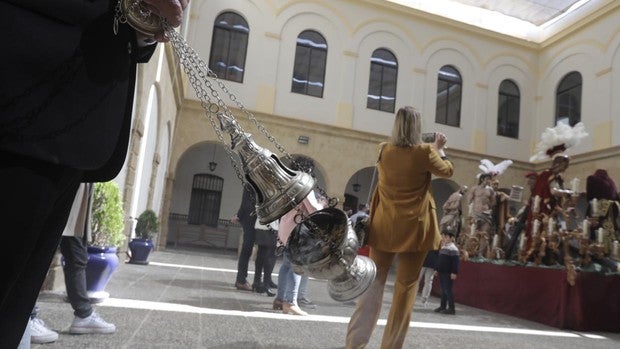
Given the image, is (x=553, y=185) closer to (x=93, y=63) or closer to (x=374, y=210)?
(x=374, y=210)

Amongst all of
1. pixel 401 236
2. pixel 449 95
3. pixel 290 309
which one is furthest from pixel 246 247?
pixel 449 95

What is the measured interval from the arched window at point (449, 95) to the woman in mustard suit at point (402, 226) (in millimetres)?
13773

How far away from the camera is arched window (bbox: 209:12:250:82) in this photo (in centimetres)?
Result: 1424

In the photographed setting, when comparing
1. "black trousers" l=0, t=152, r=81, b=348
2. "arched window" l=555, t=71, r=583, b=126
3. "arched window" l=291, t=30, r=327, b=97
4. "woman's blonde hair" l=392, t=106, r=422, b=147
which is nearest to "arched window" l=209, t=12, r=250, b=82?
"arched window" l=291, t=30, r=327, b=97

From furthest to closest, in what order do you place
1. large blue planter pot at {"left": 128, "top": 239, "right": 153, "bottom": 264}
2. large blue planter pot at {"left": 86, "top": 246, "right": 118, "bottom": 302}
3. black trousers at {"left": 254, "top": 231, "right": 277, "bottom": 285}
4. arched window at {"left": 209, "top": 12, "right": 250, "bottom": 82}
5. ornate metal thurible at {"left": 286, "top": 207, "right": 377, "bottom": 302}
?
arched window at {"left": 209, "top": 12, "right": 250, "bottom": 82}, large blue planter pot at {"left": 128, "top": 239, "right": 153, "bottom": 264}, black trousers at {"left": 254, "top": 231, "right": 277, "bottom": 285}, large blue planter pot at {"left": 86, "top": 246, "right": 118, "bottom": 302}, ornate metal thurible at {"left": 286, "top": 207, "right": 377, "bottom": 302}

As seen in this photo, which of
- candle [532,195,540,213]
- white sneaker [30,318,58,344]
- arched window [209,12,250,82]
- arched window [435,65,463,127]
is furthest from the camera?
arched window [435,65,463,127]

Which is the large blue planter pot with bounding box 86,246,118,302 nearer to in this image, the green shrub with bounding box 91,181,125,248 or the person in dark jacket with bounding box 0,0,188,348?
the green shrub with bounding box 91,181,125,248

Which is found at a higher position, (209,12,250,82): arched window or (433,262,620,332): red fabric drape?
(209,12,250,82): arched window

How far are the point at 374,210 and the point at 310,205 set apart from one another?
69cm

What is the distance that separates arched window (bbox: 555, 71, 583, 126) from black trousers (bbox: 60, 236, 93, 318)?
52.2ft

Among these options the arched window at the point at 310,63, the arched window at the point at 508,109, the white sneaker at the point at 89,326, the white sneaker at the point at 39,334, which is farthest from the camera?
the arched window at the point at 508,109

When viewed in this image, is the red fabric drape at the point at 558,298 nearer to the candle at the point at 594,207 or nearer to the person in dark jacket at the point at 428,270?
the candle at the point at 594,207

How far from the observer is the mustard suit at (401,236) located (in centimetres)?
277

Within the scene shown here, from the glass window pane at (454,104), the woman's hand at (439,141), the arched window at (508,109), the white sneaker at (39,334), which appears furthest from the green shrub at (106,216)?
the arched window at (508,109)
